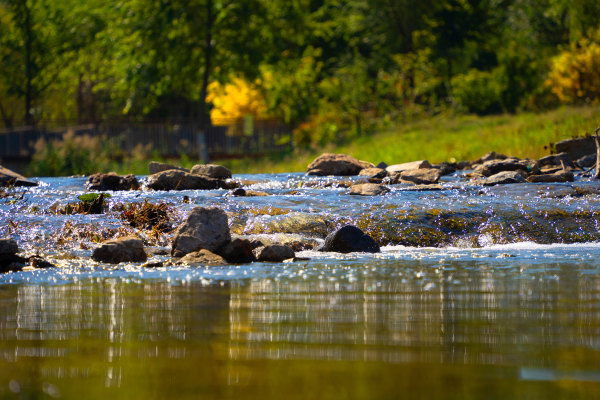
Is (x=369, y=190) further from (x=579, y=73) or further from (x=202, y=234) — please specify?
(x=579, y=73)

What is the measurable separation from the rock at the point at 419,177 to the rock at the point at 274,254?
25.3ft

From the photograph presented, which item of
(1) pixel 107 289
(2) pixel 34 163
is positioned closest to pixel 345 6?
(2) pixel 34 163

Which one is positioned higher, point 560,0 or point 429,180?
point 560,0

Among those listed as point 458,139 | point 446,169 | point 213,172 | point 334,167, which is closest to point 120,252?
point 213,172

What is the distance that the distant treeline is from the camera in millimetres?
34406

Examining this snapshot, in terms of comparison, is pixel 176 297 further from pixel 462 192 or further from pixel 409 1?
pixel 409 1

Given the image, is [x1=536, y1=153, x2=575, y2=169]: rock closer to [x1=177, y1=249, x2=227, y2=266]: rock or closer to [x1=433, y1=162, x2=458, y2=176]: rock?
[x1=433, y1=162, x2=458, y2=176]: rock

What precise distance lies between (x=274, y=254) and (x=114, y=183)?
8670 millimetres

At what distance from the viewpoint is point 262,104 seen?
4312cm

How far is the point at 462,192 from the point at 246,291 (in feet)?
29.3

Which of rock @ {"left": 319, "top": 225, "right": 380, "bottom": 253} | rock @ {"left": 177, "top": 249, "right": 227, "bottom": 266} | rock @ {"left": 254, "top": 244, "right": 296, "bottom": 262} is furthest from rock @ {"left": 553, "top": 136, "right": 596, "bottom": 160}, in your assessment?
rock @ {"left": 177, "top": 249, "right": 227, "bottom": 266}

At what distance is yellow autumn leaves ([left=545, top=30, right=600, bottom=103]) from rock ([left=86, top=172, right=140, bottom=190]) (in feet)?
67.0

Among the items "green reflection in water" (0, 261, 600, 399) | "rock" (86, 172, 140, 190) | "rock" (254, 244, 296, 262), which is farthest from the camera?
"rock" (86, 172, 140, 190)

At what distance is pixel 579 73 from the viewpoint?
33000 mm
